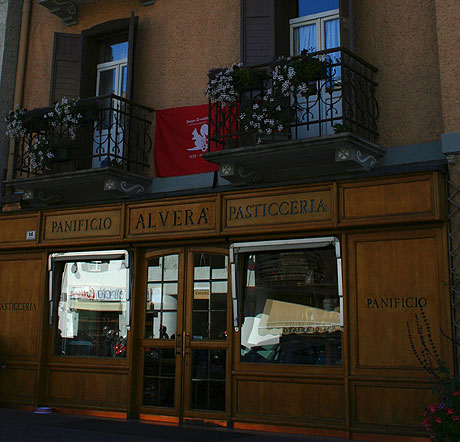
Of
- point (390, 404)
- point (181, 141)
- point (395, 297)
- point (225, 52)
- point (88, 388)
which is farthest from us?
point (181, 141)

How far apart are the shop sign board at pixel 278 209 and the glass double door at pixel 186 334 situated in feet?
2.13

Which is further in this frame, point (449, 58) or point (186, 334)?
point (186, 334)

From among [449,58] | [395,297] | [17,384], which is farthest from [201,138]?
[17,384]

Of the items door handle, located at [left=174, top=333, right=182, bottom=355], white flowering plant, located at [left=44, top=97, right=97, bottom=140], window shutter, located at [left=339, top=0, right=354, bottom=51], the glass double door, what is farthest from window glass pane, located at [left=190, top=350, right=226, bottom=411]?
window shutter, located at [left=339, top=0, right=354, bottom=51]

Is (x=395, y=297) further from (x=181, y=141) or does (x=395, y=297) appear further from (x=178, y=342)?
(x=181, y=141)

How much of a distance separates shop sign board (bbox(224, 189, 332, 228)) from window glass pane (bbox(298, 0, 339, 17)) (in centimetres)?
319

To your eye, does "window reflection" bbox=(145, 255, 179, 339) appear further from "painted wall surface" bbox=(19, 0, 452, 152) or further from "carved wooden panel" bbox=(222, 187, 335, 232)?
"painted wall surface" bbox=(19, 0, 452, 152)

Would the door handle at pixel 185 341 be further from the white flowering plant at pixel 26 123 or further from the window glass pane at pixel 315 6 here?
the window glass pane at pixel 315 6

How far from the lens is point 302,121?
396 inches

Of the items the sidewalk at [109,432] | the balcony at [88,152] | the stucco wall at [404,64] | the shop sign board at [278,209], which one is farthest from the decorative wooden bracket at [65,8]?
the sidewalk at [109,432]

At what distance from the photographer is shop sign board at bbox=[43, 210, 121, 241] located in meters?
11.1

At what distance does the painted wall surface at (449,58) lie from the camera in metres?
8.73

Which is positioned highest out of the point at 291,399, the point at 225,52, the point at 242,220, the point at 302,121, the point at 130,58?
the point at 130,58

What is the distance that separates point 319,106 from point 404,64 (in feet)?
4.47
